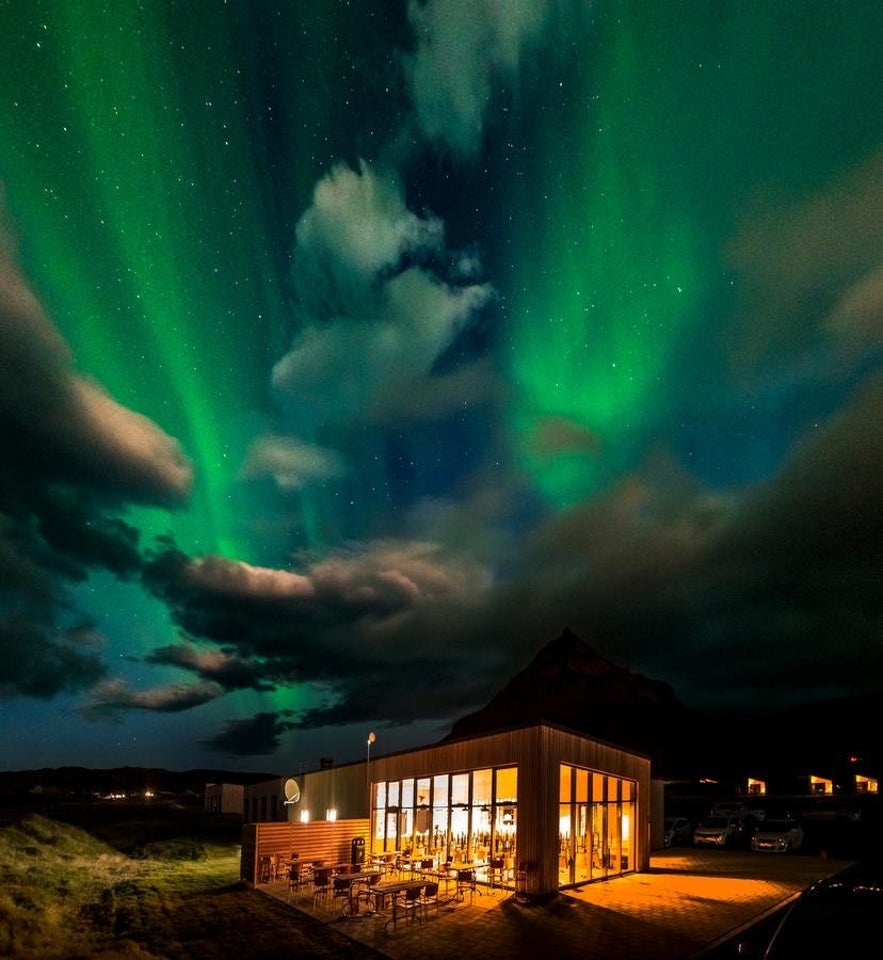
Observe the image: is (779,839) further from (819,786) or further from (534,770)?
(819,786)

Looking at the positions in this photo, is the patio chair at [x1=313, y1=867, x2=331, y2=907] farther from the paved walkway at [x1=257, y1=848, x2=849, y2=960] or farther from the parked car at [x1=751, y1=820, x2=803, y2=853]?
the parked car at [x1=751, y1=820, x2=803, y2=853]

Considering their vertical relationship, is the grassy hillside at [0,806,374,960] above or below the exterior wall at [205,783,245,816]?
above

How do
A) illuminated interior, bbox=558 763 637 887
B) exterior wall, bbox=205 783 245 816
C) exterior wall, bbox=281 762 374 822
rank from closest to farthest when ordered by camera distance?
1. illuminated interior, bbox=558 763 637 887
2. exterior wall, bbox=281 762 374 822
3. exterior wall, bbox=205 783 245 816

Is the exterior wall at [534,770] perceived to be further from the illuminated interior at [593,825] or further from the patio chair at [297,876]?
the patio chair at [297,876]

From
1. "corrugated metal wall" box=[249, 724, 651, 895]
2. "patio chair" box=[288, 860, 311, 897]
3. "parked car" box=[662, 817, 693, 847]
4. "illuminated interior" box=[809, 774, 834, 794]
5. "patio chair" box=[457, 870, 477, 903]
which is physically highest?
"corrugated metal wall" box=[249, 724, 651, 895]

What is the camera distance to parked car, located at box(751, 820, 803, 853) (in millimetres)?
27703

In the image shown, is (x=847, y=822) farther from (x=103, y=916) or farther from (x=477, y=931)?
(x=103, y=916)

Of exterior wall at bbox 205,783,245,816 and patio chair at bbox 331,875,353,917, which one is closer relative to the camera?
patio chair at bbox 331,875,353,917

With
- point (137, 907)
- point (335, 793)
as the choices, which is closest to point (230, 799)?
point (335, 793)

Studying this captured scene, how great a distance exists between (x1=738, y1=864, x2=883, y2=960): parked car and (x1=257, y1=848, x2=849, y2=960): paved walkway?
2.50m

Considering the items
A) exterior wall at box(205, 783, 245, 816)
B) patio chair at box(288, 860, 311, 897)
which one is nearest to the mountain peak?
exterior wall at box(205, 783, 245, 816)

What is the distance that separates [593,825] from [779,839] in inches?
531

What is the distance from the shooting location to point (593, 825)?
1909 centimetres

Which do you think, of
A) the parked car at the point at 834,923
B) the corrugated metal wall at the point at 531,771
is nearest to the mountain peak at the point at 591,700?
the corrugated metal wall at the point at 531,771
